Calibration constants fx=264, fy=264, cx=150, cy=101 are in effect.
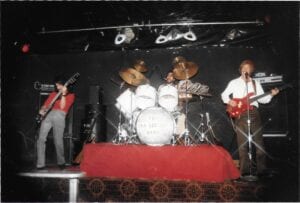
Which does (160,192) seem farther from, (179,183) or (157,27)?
(157,27)

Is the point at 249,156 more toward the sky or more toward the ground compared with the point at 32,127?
more toward the ground

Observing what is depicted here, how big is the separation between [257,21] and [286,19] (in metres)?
0.73

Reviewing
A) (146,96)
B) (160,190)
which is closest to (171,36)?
(146,96)

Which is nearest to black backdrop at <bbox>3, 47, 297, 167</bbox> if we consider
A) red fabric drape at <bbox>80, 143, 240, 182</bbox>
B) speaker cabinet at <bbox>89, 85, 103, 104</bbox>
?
speaker cabinet at <bbox>89, 85, 103, 104</bbox>

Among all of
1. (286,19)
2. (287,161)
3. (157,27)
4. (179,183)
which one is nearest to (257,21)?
(286,19)

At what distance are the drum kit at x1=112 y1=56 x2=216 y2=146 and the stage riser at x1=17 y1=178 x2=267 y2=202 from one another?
77 centimetres

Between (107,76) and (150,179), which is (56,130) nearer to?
(150,179)

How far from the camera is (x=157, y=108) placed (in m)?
4.78

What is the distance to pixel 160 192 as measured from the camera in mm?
4316

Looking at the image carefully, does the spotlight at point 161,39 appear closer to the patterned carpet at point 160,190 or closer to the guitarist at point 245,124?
the guitarist at point 245,124

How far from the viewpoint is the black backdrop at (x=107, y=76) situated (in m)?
7.62

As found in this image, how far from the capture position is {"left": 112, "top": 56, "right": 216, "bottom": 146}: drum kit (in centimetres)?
461

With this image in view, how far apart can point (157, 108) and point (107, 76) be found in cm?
394

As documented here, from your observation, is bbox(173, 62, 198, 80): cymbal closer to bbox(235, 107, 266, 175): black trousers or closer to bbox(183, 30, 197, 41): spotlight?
bbox(183, 30, 197, 41): spotlight
